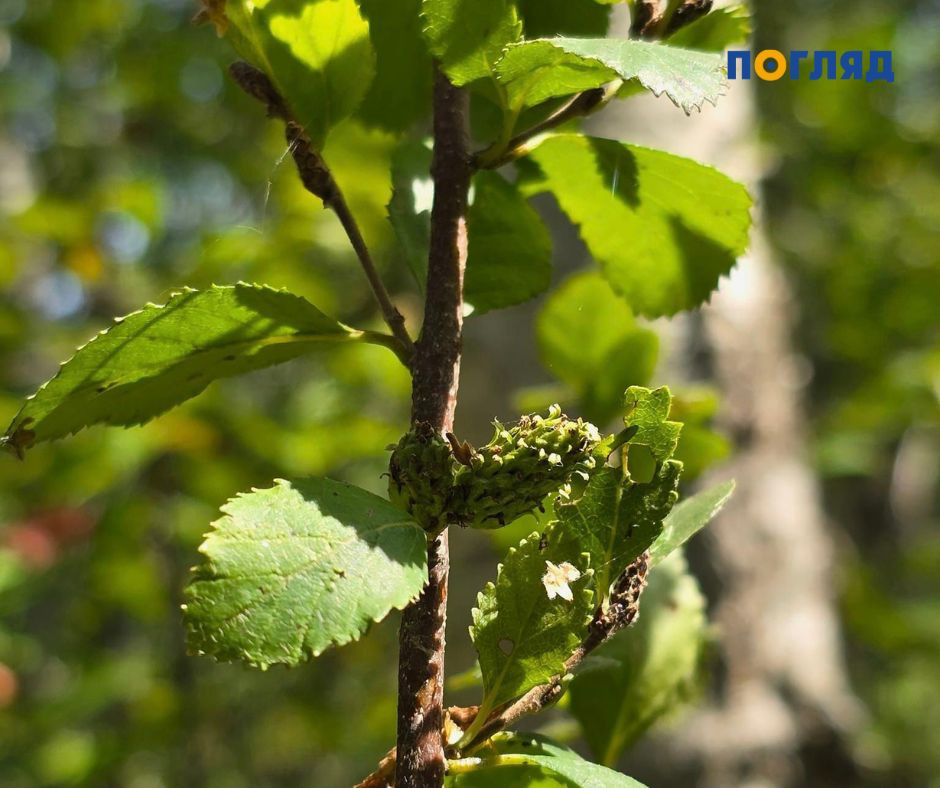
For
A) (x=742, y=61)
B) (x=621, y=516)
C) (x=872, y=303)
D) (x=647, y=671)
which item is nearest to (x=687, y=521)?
(x=621, y=516)

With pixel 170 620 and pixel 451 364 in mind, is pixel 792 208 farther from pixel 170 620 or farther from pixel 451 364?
pixel 451 364

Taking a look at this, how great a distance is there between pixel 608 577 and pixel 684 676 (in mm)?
267

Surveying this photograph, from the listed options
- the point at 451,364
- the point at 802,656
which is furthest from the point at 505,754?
the point at 802,656

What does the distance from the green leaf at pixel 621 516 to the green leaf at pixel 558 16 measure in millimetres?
297

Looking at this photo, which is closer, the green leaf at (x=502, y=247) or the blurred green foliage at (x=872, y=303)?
the green leaf at (x=502, y=247)

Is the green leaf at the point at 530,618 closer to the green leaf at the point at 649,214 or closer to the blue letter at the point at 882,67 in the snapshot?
the green leaf at the point at 649,214

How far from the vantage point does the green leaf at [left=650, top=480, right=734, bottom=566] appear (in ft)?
1.79

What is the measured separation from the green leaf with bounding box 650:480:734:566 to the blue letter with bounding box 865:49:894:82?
1.16 metres

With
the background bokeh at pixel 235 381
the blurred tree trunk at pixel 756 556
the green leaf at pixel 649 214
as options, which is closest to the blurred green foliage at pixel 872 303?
the background bokeh at pixel 235 381

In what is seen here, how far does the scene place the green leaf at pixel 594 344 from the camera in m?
0.83

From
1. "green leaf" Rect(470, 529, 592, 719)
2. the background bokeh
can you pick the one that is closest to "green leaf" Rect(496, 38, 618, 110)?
"green leaf" Rect(470, 529, 592, 719)

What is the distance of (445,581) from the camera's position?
1.67ft

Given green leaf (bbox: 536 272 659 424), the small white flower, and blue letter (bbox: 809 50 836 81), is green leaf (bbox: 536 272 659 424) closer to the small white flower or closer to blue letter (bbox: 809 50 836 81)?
the small white flower

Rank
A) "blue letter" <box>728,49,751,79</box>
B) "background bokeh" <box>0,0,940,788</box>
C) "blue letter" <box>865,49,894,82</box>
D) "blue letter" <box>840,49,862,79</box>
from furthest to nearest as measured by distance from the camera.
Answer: "blue letter" <box>840,49,862,79</box>, "background bokeh" <box>0,0,940,788</box>, "blue letter" <box>865,49,894,82</box>, "blue letter" <box>728,49,751,79</box>
